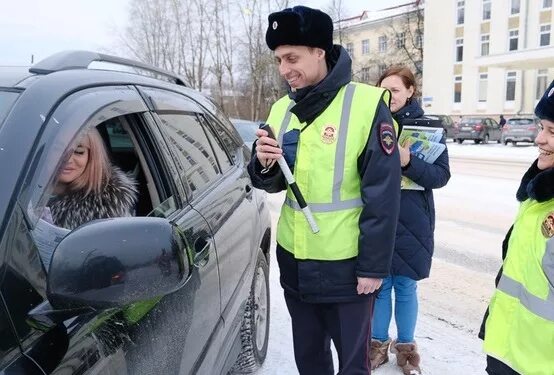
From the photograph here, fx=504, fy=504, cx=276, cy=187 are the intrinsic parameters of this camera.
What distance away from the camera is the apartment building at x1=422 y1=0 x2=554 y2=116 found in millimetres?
33594

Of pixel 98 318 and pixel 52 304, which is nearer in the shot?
pixel 52 304

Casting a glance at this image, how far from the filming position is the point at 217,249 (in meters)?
2.04

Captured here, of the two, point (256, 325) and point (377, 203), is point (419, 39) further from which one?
point (377, 203)

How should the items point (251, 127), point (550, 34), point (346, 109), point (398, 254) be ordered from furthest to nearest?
point (550, 34) → point (251, 127) → point (398, 254) → point (346, 109)

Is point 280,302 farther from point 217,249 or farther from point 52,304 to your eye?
point 52,304

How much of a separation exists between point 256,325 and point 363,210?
1.26 m

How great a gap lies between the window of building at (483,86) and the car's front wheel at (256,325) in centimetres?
3791

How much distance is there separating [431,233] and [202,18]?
4163 cm

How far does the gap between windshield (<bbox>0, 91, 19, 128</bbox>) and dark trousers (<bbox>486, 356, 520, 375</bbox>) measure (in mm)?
1779

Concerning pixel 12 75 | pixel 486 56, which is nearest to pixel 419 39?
pixel 486 56

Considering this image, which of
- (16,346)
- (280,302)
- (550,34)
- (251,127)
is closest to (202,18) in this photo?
(550,34)

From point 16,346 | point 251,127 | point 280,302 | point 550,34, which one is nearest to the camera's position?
point 16,346

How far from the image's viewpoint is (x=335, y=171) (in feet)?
6.36

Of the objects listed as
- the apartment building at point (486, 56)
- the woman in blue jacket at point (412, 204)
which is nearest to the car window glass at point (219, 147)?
the woman in blue jacket at point (412, 204)
